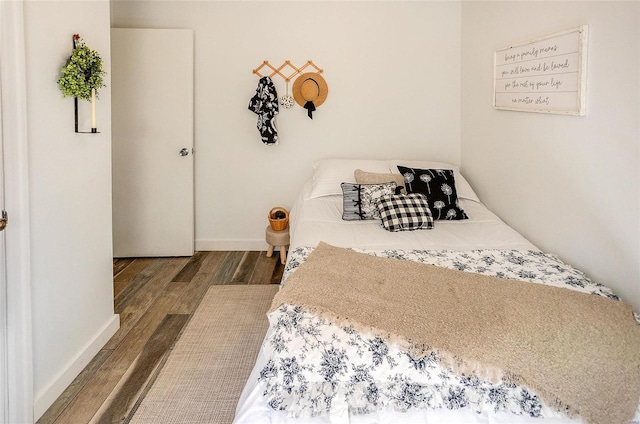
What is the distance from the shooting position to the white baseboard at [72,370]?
6.11 ft

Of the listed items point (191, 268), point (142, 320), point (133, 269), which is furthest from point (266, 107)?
point (142, 320)

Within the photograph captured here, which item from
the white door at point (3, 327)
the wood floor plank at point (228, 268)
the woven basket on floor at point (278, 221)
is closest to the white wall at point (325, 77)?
the woven basket on floor at point (278, 221)

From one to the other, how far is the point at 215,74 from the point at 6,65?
249 centimetres

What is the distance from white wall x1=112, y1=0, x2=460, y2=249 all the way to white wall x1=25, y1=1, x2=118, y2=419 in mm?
1623

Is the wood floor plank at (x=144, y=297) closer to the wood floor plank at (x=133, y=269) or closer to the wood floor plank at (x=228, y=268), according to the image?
the wood floor plank at (x=133, y=269)

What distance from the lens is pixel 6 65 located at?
1602mm

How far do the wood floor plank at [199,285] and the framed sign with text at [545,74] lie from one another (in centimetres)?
242

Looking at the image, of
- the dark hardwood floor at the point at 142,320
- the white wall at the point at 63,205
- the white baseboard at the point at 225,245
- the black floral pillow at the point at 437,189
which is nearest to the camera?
the white wall at the point at 63,205

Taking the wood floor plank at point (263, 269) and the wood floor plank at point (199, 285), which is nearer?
the wood floor plank at point (199, 285)

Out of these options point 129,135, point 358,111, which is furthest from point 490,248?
point 129,135

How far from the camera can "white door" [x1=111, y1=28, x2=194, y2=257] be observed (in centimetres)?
380

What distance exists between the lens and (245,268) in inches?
147

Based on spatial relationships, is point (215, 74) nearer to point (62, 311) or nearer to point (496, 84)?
point (496, 84)

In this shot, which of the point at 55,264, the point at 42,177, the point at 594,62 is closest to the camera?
the point at 42,177
